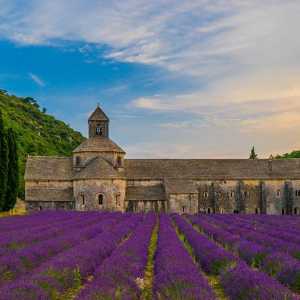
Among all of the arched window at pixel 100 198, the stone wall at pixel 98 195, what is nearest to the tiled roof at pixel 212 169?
the stone wall at pixel 98 195

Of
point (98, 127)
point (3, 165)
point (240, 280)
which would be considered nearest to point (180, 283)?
point (240, 280)

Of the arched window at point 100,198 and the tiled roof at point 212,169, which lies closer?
the arched window at point 100,198

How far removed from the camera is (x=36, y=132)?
4427 inches

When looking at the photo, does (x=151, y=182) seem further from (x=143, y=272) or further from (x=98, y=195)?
(x=143, y=272)

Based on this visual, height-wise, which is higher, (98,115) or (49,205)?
(98,115)

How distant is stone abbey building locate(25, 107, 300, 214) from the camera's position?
2044 inches

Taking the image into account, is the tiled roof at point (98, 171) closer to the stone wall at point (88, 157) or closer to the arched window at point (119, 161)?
the stone wall at point (88, 157)

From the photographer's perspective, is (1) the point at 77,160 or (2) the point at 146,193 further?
(1) the point at 77,160

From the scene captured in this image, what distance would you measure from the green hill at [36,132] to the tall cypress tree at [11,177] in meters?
18.4

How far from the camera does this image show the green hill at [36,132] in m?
90.5

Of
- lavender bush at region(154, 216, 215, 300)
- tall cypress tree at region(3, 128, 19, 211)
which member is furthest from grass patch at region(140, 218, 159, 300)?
tall cypress tree at region(3, 128, 19, 211)

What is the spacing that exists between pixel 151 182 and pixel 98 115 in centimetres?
966

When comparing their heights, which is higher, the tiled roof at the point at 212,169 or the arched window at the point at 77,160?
the arched window at the point at 77,160

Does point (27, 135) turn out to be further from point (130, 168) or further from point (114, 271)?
point (114, 271)
